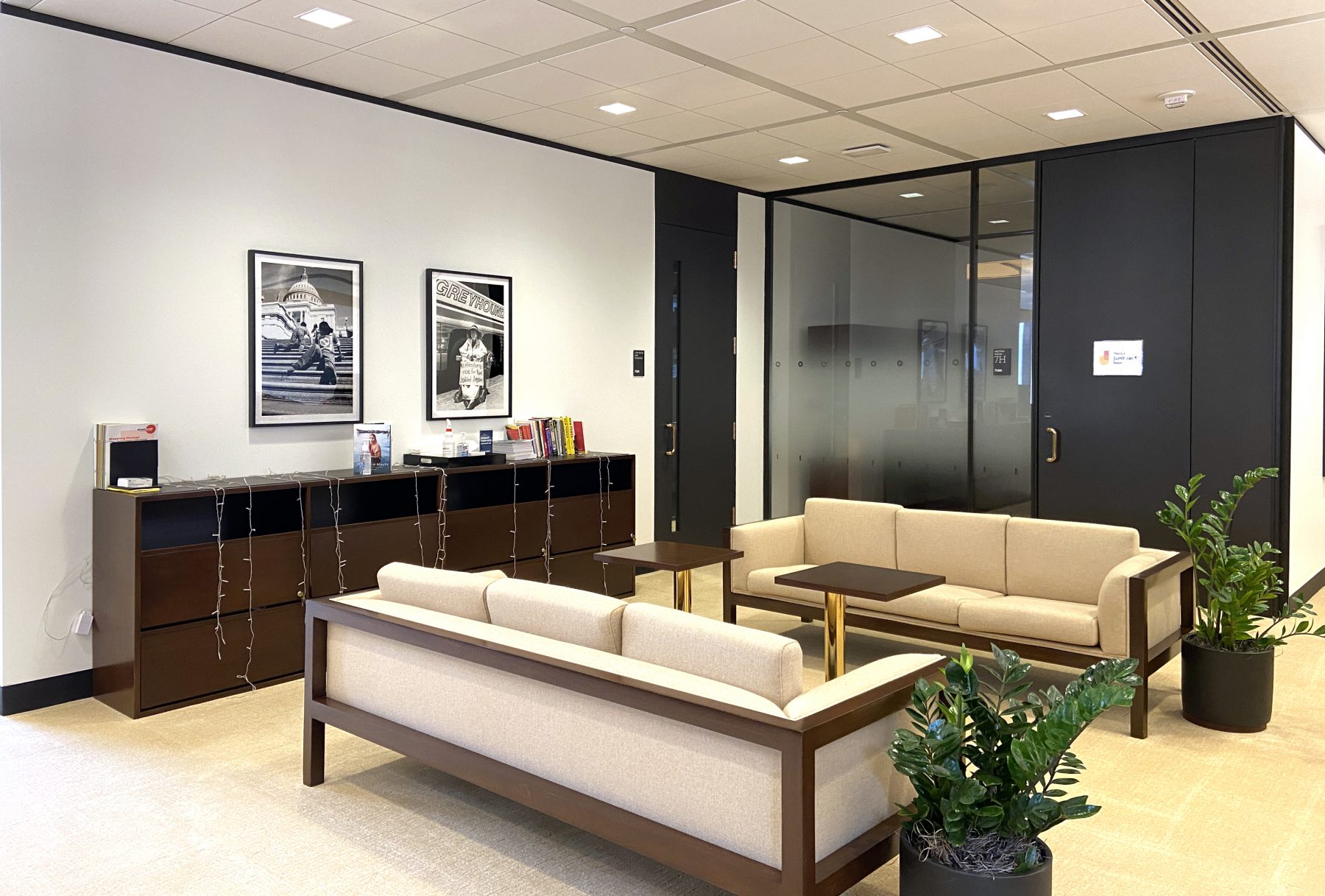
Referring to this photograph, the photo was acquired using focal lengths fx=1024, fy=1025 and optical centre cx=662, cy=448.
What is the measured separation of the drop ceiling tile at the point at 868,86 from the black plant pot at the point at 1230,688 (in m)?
3.31

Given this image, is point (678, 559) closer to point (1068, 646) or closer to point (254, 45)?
point (1068, 646)

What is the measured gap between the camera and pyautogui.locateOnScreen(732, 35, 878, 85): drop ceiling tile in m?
5.17

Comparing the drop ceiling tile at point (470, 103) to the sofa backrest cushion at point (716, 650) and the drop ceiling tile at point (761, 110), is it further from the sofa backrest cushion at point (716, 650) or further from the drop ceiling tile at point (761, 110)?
the sofa backrest cushion at point (716, 650)

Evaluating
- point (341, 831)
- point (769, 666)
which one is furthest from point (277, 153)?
point (769, 666)

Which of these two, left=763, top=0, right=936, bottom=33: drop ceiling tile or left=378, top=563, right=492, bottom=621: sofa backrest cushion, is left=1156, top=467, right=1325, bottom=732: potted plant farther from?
left=378, top=563, right=492, bottom=621: sofa backrest cushion

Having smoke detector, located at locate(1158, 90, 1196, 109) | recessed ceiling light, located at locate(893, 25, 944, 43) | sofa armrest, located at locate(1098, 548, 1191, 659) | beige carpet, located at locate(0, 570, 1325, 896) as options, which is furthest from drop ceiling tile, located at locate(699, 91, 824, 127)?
beige carpet, located at locate(0, 570, 1325, 896)

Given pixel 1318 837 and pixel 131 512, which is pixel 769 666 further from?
pixel 131 512

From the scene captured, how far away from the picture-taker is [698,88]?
5906 millimetres

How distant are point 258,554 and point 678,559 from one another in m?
2.12

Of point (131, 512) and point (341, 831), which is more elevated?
point (131, 512)

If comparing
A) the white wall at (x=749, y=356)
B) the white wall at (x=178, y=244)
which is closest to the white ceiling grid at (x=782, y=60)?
the white wall at (x=178, y=244)

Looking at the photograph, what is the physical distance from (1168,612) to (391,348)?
4.55 meters

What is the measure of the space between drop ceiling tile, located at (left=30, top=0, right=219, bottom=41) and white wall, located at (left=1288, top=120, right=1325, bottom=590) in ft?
21.4

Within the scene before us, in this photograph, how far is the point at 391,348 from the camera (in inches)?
248
